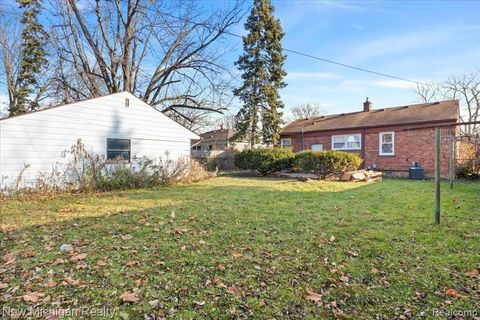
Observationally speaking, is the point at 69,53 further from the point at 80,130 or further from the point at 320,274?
the point at 320,274

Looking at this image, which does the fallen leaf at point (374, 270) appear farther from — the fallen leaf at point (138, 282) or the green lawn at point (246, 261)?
the fallen leaf at point (138, 282)

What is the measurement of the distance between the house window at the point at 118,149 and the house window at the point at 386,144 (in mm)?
13890

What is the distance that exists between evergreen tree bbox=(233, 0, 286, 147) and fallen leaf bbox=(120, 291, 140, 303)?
56.8 feet

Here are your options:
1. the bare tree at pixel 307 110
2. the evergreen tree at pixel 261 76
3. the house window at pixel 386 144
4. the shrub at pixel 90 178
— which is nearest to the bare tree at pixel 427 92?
the bare tree at pixel 307 110

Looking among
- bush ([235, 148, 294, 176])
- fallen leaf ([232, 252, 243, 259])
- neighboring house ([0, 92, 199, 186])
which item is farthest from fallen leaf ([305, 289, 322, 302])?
bush ([235, 148, 294, 176])

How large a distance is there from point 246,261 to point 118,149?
31.0 feet

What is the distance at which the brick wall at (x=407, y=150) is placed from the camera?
14.5m

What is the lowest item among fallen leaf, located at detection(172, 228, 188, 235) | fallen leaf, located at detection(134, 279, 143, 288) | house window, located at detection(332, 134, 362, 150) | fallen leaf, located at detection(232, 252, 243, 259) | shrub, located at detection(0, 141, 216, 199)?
fallen leaf, located at detection(134, 279, 143, 288)

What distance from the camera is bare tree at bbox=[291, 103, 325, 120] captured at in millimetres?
40656

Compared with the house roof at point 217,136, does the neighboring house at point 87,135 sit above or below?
below

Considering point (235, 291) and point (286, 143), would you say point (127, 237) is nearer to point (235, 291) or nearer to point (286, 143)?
point (235, 291)

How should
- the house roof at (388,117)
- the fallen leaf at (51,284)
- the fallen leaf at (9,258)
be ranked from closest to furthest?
the fallen leaf at (51,284) → the fallen leaf at (9,258) → the house roof at (388,117)

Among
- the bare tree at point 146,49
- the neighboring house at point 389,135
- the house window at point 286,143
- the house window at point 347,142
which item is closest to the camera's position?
the neighboring house at point 389,135

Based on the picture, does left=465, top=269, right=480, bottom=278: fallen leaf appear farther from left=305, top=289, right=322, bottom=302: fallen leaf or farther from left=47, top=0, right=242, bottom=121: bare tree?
left=47, top=0, right=242, bottom=121: bare tree
